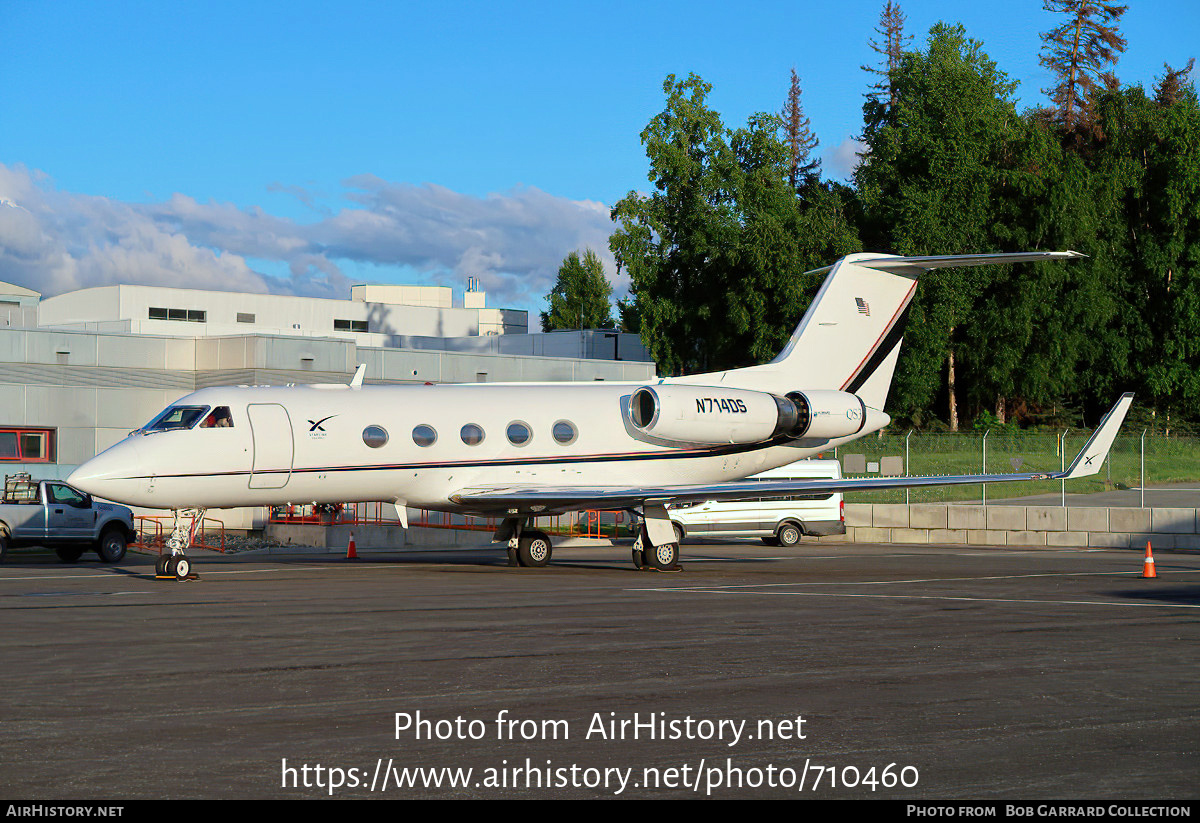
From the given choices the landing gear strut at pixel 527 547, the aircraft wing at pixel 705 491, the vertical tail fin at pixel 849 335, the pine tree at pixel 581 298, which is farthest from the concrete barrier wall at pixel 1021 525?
the pine tree at pixel 581 298

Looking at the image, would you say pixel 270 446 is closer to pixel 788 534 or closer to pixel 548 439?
pixel 548 439

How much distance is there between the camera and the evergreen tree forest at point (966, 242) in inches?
2307

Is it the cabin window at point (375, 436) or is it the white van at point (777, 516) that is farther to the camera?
the white van at point (777, 516)

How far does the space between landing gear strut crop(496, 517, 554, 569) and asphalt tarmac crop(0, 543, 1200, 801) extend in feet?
17.8

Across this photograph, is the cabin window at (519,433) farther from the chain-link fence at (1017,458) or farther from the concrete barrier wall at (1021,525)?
the concrete barrier wall at (1021,525)

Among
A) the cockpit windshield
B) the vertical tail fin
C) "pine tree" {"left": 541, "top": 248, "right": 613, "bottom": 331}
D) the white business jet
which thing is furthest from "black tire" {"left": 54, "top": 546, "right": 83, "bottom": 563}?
"pine tree" {"left": 541, "top": 248, "right": 613, "bottom": 331}

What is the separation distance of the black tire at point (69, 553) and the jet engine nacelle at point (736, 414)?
521 inches

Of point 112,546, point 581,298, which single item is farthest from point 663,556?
point 581,298

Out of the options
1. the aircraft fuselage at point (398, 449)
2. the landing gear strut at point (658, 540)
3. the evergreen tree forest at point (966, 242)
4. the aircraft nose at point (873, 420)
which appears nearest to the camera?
the aircraft fuselage at point (398, 449)

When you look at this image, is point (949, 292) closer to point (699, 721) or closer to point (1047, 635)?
point (1047, 635)

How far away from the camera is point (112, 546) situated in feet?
88.7

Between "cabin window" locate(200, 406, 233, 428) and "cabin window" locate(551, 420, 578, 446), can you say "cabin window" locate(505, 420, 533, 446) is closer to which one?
"cabin window" locate(551, 420, 578, 446)
